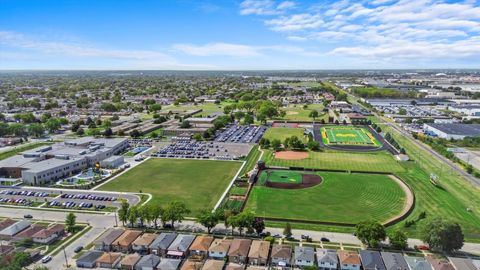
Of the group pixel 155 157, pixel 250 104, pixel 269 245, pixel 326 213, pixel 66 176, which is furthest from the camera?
pixel 250 104

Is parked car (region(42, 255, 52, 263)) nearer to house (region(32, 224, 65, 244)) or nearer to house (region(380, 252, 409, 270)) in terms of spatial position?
house (region(32, 224, 65, 244))

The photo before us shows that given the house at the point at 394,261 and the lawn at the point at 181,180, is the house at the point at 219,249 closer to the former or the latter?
the lawn at the point at 181,180

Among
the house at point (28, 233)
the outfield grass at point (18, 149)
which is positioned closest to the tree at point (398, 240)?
the house at point (28, 233)

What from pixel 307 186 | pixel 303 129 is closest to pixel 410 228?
pixel 307 186

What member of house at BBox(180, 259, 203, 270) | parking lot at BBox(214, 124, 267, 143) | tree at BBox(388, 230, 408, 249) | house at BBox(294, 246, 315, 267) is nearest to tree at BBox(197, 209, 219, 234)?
house at BBox(180, 259, 203, 270)

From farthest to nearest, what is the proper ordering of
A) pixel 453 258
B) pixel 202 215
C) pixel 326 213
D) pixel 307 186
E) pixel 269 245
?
pixel 307 186 → pixel 326 213 → pixel 202 215 → pixel 269 245 → pixel 453 258

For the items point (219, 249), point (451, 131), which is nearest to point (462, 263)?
point (219, 249)

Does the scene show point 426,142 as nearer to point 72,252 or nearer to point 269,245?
point 269,245

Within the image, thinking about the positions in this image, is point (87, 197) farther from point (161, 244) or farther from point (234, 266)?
point (234, 266)
